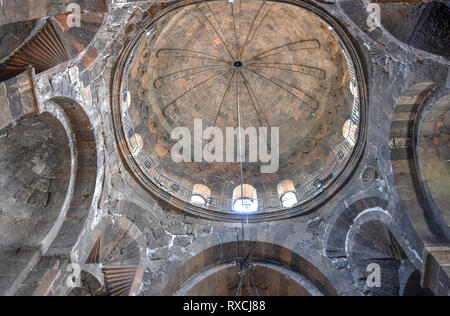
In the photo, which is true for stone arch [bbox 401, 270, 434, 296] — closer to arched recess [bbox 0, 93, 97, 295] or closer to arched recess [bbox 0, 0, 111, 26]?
arched recess [bbox 0, 93, 97, 295]

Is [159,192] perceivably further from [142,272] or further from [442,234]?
[442,234]

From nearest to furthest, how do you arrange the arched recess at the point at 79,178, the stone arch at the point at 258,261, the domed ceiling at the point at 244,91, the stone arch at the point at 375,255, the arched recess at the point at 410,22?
1. the arched recess at the point at 410,22
2. the arched recess at the point at 79,178
3. the stone arch at the point at 375,255
4. the stone arch at the point at 258,261
5. the domed ceiling at the point at 244,91

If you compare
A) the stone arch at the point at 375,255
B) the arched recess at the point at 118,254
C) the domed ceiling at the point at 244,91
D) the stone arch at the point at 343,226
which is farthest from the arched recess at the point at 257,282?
the domed ceiling at the point at 244,91

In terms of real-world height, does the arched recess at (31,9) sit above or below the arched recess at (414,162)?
above

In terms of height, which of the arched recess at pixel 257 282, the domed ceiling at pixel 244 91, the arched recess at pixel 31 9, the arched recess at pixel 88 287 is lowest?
the arched recess at pixel 88 287

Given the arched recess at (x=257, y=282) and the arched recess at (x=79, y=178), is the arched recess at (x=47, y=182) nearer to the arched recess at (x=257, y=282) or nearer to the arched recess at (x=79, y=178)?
the arched recess at (x=79, y=178)

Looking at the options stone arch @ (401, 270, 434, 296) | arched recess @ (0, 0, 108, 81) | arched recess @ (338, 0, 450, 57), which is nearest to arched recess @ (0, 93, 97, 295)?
arched recess @ (0, 0, 108, 81)
